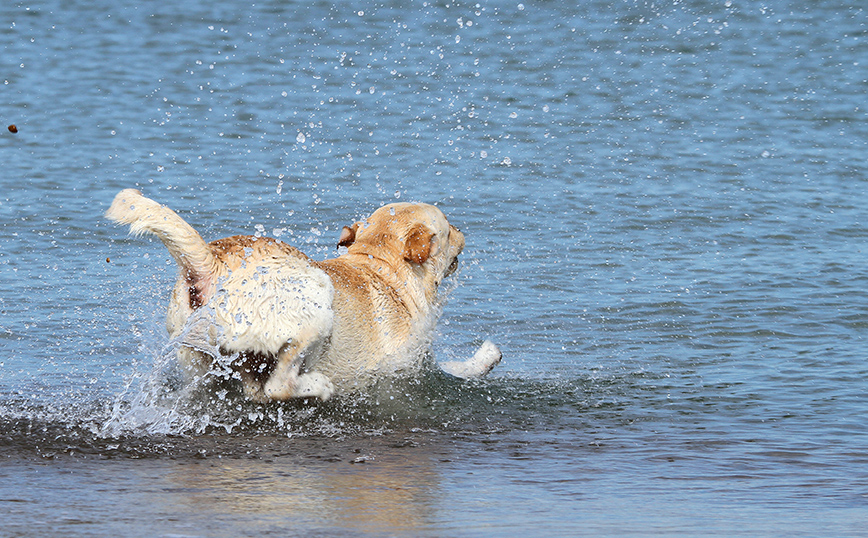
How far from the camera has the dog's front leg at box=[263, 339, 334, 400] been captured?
5438 millimetres

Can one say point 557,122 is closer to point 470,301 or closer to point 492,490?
point 470,301

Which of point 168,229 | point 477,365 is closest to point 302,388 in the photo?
point 168,229

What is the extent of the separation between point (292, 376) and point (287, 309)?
0.39 m

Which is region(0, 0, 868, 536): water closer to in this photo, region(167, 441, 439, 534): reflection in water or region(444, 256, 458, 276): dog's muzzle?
region(167, 441, 439, 534): reflection in water

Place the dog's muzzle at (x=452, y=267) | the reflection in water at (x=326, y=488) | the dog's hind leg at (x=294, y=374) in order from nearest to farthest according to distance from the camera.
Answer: the reflection in water at (x=326, y=488), the dog's hind leg at (x=294, y=374), the dog's muzzle at (x=452, y=267)

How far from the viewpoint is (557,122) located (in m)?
14.2

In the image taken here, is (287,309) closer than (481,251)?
Yes

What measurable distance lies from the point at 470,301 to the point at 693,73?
9186 millimetres

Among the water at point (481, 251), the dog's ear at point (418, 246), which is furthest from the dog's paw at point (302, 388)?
the dog's ear at point (418, 246)

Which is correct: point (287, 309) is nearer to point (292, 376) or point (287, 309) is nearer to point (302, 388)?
point (292, 376)

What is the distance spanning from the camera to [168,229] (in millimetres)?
5020

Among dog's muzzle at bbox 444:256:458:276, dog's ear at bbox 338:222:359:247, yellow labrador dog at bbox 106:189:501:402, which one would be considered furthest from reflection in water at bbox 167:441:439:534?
dog's ear at bbox 338:222:359:247

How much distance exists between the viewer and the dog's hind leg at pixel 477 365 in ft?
22.4

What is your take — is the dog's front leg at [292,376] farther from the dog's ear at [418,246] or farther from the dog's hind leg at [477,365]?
the dog's hind leg at [477,365]
